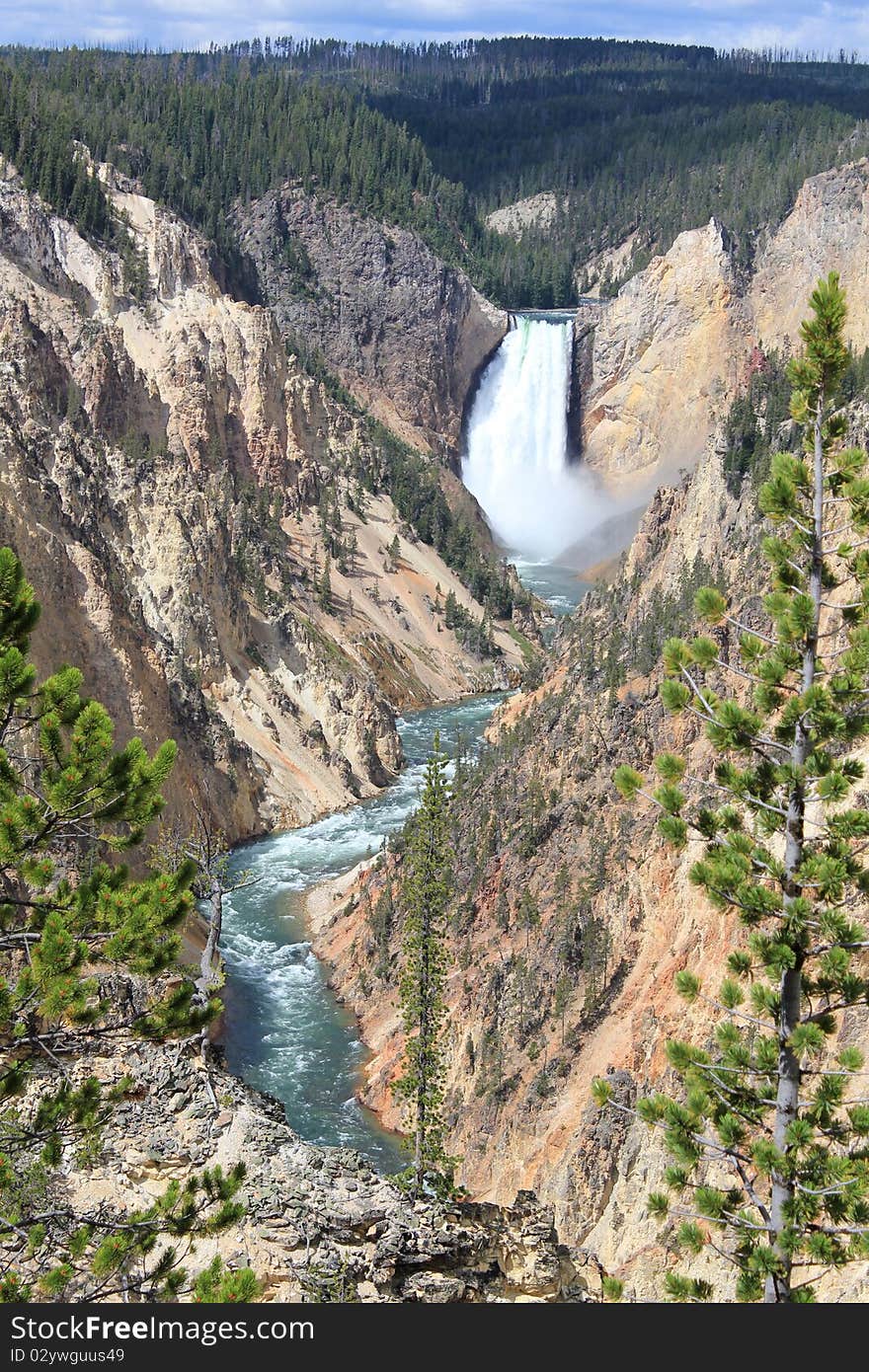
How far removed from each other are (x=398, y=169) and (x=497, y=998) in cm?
11212

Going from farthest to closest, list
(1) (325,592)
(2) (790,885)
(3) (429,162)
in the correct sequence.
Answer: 1. (3) (429,162)
2. (1) (325,592)
3. (2) (790,885)

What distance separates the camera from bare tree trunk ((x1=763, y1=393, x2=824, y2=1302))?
1318cm

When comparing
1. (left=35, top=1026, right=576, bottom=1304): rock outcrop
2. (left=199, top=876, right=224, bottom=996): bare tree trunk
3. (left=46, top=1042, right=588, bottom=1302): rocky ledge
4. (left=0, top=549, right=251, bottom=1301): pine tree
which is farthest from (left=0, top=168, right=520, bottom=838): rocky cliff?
(left=0, top=549, right=251, bottom=1301): pine tree

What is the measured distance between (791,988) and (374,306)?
105 meters

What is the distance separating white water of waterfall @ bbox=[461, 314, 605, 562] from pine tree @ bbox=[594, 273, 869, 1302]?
9581 cm

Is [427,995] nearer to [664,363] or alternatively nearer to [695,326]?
[695,326]

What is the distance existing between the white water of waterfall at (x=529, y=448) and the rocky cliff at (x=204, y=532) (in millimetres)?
25263

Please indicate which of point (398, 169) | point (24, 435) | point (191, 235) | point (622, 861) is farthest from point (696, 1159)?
point (398, 169)

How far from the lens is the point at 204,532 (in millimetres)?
58906

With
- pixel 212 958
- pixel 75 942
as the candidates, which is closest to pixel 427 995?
pixel 212 958

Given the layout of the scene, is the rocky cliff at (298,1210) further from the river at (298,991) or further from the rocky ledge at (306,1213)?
the river at (298,991)

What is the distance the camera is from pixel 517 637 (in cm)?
8275

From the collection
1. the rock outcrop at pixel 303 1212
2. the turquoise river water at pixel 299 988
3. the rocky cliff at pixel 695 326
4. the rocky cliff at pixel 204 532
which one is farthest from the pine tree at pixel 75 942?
the rocky cliff at pixel 695 326

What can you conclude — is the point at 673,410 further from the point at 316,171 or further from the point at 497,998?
the point at 497,998
